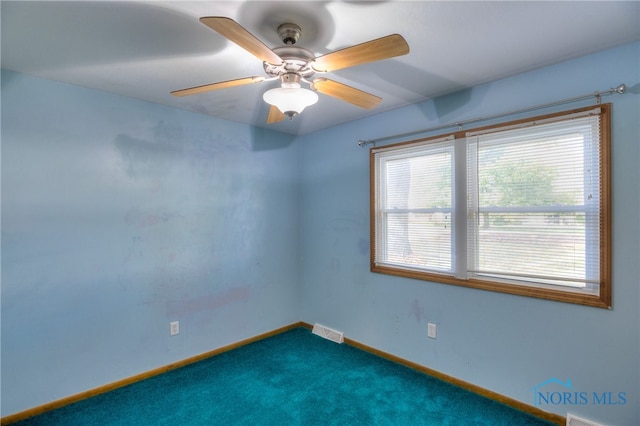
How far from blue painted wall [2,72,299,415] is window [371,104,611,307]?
1602mm

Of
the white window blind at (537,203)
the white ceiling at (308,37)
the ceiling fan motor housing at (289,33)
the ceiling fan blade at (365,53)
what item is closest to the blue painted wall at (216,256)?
the white window blind at (537,203)

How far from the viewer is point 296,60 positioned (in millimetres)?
1646

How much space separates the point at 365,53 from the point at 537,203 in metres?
1.66

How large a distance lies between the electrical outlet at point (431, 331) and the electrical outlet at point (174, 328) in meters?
2.28

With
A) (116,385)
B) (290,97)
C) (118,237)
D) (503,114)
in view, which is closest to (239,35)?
(290,97)

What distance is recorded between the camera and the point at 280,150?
3805 mm

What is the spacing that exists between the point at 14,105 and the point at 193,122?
125 centimetres

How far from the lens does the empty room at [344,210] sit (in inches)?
67.9

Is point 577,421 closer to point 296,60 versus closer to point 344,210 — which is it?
point 344,210

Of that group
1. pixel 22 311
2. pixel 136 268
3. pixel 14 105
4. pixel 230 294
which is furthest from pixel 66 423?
pixel 14 105

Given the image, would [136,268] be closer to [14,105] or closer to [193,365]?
[193,365]

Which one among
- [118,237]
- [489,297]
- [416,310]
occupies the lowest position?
[416,310]

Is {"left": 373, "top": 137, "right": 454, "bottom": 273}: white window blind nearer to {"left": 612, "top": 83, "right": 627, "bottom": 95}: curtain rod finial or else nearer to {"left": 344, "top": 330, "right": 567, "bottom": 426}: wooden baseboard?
{"left": 344, "top": 330, "right": 567, "bottom": 426}: wooden baseboard

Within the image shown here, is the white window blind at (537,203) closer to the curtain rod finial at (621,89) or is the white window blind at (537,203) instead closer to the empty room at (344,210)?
the empty room at (344,210)
